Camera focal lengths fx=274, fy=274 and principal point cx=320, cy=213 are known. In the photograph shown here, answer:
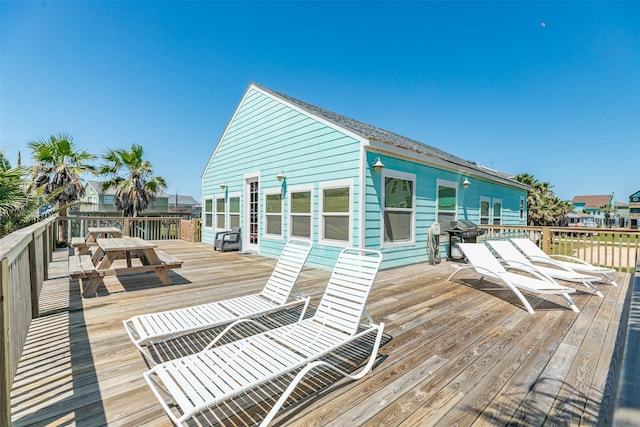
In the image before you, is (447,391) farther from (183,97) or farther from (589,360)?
(183,97)

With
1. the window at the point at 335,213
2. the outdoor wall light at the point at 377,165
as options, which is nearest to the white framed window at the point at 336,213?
the window at the point at 335,213

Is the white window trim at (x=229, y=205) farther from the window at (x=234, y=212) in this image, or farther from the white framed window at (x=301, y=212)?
the white framed window at (x=301, y=212)

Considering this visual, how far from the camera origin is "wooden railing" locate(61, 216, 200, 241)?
10.1 metres

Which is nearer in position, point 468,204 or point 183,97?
point 468,204

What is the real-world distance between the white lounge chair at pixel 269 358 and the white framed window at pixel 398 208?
3691 mm

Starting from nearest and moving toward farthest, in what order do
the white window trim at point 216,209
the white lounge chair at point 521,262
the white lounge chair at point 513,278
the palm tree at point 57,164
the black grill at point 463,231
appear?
1. the white lounge chair at point 513,278
2. the white lounge chair at point 521,262
3. the black grill at point 463,231
4. the palm tree at point 57,164
5. the white window trim at point 216,209

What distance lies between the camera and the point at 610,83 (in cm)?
1669

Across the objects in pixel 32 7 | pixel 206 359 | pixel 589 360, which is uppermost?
pixel 32 7

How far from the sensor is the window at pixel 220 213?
10797 mm

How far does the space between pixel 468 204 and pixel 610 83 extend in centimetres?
1689

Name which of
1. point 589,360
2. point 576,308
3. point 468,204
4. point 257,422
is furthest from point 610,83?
point 257,422

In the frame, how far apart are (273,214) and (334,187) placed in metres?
2.55

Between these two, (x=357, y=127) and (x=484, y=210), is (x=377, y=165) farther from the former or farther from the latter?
(x=484, y=210)

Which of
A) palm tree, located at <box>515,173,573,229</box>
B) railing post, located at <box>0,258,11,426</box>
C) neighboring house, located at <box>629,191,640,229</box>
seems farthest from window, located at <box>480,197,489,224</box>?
neighboring house, located at <box>629,191,640,229</box>
